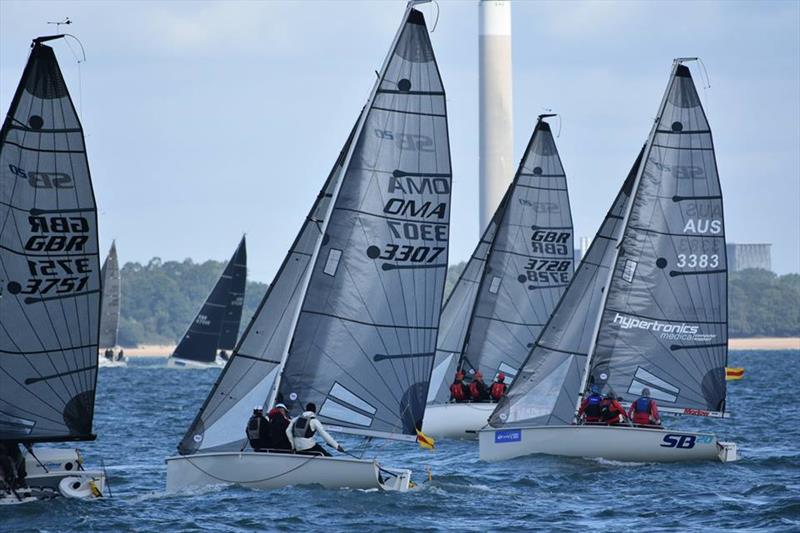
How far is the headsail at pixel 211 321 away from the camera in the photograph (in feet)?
274

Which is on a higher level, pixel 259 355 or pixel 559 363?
pixel 559 363

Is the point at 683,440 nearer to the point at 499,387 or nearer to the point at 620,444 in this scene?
the point at 620,444

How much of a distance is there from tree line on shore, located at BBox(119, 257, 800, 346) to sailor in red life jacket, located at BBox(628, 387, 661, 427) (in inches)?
5990

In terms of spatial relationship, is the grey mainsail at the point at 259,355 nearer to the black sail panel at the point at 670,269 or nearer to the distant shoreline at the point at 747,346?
the black sail panel at the point at 670,269

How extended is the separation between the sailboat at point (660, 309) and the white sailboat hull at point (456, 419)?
5.14 meters

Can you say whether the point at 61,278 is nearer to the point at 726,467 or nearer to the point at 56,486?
the point at 56,486

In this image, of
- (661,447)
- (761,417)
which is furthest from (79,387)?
(761,417)

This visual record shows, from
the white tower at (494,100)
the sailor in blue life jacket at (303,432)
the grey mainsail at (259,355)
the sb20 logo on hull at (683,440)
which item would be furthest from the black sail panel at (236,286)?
the sailor in blue life jacket at (303,432)

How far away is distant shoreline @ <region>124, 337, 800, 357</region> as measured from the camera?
171375 mm

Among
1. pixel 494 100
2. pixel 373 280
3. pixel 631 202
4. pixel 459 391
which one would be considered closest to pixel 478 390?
pixel 459 391

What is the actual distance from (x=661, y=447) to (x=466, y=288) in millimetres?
12628

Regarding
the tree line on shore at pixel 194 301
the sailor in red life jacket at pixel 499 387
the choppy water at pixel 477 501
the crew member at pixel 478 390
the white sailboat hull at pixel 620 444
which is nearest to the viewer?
the choppy water at pixel 477 501

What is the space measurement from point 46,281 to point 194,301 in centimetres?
16929

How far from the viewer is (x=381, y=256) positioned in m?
23.8
